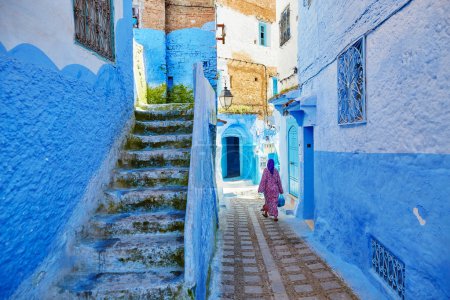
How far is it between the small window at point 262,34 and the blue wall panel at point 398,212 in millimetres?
16516

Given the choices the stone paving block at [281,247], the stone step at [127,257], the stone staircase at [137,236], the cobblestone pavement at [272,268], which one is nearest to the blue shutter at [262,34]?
the cobblestone pavement at [272,268]

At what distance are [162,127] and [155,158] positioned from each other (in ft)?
2.86

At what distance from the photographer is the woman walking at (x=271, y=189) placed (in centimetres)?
839

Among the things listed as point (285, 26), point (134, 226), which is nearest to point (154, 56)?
point (285, 26)

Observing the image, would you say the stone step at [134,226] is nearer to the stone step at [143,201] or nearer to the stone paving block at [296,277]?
the stone step at [143,201]

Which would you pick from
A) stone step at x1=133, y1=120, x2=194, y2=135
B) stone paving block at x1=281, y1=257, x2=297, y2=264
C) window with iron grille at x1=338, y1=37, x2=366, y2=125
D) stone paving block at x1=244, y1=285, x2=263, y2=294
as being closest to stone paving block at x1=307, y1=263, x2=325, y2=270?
stone paving block at x1=281, y1=257, x2=297, y2=264

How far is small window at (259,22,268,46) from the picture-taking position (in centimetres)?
2000

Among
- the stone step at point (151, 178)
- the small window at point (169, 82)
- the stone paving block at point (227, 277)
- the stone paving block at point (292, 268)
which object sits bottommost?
the stone paving block at point (292, 268)

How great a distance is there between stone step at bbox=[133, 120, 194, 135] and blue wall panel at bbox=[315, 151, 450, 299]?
274cm

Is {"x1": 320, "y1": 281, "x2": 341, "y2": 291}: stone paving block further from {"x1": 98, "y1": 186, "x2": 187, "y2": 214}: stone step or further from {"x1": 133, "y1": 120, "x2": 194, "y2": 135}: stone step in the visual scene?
{"x1": 133, "y1": 120, "x2": 194, "y2": 135}: stone step

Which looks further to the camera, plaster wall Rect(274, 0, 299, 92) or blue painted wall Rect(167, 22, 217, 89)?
plaster wall Rect(274, 0, 299, 92)

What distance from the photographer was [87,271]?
9.87ft

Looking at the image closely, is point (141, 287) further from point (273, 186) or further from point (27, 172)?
point (273, 186)

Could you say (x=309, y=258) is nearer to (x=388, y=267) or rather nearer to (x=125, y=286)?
(x=388, y=267)
